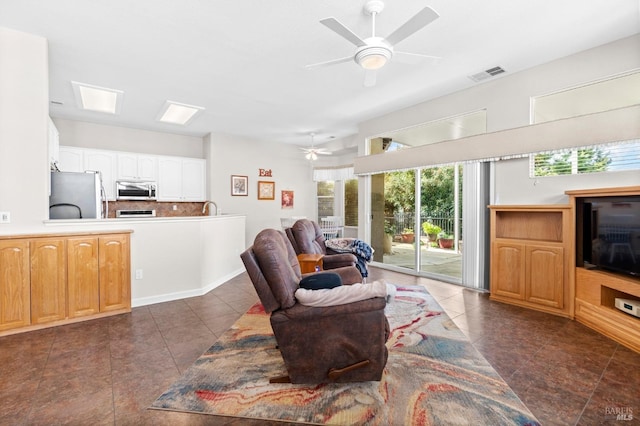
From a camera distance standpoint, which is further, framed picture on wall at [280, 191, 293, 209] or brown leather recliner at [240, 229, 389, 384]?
framed picture on wall at [280, 191, 293, 209]

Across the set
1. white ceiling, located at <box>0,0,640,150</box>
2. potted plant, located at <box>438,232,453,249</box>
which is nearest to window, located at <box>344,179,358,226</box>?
potted plant, located at <box>438,232,453,249</box>

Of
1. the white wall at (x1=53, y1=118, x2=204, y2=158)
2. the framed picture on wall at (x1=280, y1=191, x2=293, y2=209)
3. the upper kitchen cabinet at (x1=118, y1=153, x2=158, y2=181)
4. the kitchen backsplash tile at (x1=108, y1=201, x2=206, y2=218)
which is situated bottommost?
the kitchen backsplash tile at (x1=108, y1=201, x2=206, y2=218)

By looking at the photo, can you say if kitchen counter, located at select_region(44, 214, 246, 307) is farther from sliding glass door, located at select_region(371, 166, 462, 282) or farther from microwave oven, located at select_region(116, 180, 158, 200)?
sliding glass door, located at select_region(371, 166, 462, 282)

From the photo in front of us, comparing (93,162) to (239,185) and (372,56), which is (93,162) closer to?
(239,185)

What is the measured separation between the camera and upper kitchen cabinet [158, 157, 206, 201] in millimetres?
6453

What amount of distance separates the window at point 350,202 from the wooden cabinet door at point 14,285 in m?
6.44

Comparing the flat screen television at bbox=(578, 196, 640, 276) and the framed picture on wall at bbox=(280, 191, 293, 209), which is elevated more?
the framed picture on wall at bbox=(280, 191, 293, 209)

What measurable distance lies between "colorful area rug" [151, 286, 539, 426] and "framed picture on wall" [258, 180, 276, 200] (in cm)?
517

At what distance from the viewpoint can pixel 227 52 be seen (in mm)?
3350

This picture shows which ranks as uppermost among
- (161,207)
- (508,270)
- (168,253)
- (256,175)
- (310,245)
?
(256,175)

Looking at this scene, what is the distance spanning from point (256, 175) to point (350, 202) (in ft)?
8.78

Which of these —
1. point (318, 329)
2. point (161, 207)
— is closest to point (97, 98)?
point (161, 207)

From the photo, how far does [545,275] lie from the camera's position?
11.5 ft

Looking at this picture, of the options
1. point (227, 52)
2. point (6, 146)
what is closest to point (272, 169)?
point (227, 52)
